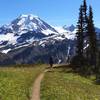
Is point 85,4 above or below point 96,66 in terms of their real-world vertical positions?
above

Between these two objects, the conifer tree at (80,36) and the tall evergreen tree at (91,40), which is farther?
the tall evergreen tree at (91,40)

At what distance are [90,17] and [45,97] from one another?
67833 millimetres

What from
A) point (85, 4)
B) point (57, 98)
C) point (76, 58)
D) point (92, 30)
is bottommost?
point (57, 98)

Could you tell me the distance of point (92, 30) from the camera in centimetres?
9806

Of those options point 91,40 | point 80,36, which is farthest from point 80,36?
point 91,40

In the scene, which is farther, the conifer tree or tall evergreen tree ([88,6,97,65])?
tall evergreen tree ([88,6,97,65])

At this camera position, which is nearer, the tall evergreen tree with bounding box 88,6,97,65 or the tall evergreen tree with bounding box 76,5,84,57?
the tall evergreen tree with bounding box 76,5,84,57

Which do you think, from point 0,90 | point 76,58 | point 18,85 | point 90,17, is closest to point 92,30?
point 90,17

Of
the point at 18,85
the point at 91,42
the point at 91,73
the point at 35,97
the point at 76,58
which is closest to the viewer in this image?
the point at 35,97

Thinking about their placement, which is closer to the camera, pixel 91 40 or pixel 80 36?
pixel 80 36

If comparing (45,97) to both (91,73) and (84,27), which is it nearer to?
(91,73)

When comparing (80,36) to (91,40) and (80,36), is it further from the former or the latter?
(91,40)

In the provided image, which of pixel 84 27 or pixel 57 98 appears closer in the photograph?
pixel 57 98

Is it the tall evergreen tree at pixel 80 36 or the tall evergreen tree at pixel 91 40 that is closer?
the tall evergreen tree at pixel 80 36
